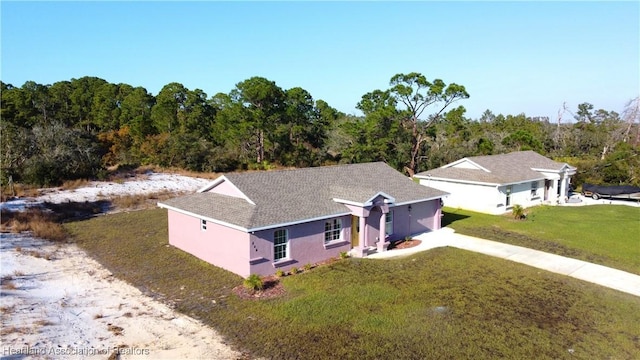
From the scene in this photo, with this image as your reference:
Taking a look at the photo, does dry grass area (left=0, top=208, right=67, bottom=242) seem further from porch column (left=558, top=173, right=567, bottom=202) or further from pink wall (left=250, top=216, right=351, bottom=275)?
porch column (left=558, top=173, right=567, bottom=202)

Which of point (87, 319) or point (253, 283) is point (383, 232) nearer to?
point (253, 283)

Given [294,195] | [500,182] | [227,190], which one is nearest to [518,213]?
[500,182]

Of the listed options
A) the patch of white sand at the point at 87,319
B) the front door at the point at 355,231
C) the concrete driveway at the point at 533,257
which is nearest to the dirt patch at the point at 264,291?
the patch of white sand at the point at 87,319

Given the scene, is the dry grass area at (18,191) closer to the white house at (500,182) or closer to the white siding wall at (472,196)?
the white house at (500,182)

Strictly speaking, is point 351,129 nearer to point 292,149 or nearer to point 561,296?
point 292,149

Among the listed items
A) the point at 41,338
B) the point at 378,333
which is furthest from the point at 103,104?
the point at 378,333
